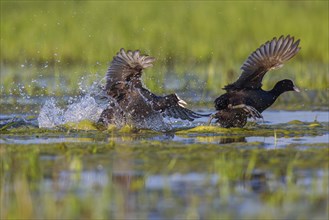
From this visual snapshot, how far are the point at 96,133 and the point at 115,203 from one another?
396 cm

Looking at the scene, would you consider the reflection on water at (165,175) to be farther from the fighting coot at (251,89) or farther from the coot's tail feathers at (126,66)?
the coot's tail feathers at (126,66)

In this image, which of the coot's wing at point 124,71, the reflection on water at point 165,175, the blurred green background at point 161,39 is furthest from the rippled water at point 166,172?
the blurred green background at point 161,39

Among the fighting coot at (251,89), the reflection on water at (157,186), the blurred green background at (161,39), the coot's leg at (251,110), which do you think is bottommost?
the reflection on water at (157,186)

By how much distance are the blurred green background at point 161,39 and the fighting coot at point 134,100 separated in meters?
3.10

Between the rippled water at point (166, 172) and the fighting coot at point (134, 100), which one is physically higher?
the fighting coot at point (134, 100)

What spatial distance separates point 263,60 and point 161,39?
8.41m

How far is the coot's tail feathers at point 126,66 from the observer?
1116 centimetres

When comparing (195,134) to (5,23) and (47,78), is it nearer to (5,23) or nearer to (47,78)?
(47,78)

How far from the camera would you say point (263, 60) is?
36.5ft

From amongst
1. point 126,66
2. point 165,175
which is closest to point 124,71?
point 126,66

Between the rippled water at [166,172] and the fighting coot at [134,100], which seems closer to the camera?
the rippled water at [166,172]

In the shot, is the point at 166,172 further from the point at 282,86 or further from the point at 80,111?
the point at 282,86

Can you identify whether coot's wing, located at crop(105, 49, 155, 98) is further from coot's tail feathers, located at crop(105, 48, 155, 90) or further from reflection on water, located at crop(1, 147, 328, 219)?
reflection on water, located at crop(1, 147, 328, 219)

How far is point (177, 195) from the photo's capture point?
678cm
